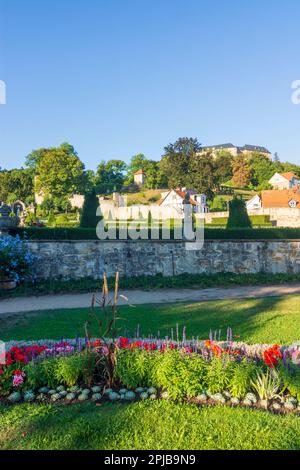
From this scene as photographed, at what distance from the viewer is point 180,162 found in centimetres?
6475

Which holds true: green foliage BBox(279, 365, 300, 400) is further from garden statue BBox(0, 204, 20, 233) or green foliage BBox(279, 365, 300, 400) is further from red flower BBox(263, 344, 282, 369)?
garden statue BBox(0, 204, 20, 233)

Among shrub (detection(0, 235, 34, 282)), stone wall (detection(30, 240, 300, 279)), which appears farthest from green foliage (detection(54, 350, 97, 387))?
stone wall (detection(30, 240, 300, 279))

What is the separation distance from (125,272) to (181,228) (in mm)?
2316

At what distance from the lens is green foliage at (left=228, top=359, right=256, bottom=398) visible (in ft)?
11.9

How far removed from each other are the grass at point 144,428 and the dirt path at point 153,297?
5083mm

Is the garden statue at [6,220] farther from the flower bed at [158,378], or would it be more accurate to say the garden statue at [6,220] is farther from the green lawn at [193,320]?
the flower bed at [158,378]

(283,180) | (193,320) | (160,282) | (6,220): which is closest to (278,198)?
(283,180)

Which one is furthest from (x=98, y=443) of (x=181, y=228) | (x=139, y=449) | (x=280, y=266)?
(x=280, y=266)

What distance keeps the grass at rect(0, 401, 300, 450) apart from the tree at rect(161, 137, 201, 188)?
60254 millimetres

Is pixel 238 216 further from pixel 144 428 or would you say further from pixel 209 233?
pixel 144 428

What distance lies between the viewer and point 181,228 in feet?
41.9

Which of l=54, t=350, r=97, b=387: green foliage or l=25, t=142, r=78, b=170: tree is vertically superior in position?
l=25, t=142, r=78, b=170: tree

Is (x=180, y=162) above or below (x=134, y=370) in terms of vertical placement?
above

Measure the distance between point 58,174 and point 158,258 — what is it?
4575 cm
